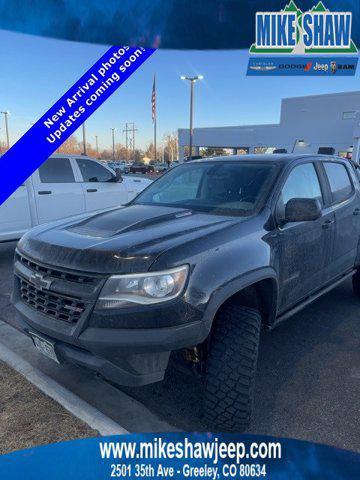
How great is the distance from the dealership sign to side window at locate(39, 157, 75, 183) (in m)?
3.88

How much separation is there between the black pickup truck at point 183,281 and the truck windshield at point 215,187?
0.06 ft

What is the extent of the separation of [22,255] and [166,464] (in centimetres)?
165

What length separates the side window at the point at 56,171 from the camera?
6840mm

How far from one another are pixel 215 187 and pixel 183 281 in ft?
5.02

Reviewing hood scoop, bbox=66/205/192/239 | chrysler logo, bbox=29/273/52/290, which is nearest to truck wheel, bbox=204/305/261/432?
hood scoop, bbox=66/205/192/239

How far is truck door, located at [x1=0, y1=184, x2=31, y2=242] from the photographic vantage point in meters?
6.43

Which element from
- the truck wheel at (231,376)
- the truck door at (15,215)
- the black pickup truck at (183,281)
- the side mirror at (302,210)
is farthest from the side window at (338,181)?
the truck door at (15,215)

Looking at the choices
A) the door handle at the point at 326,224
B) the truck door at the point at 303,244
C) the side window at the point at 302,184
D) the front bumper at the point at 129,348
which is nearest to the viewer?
the front bumper at the point at 129,348

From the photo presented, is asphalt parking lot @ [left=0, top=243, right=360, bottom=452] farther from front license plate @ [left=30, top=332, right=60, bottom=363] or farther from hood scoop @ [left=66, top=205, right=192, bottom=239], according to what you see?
hood scoop @ [left=66, top=205, right=192, bottom=239]

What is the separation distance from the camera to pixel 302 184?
337cm

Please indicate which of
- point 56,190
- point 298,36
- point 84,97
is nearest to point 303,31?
point 298,36

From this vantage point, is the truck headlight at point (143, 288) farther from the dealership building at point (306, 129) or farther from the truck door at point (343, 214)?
the dealership building at point (306, 129)

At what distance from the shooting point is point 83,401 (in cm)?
264

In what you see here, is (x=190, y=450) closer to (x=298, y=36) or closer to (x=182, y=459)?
(x=182, y=459)
